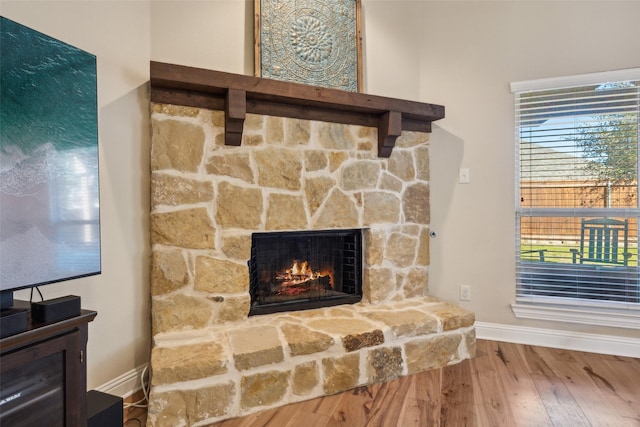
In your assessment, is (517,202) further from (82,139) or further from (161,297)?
(82,139)

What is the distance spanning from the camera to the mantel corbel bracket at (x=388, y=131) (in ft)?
8.23

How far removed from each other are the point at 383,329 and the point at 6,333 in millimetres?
1762

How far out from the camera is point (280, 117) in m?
2.33

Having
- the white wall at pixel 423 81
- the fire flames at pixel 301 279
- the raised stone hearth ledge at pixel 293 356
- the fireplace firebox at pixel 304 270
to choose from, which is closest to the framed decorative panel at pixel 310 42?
the white wall at pixel 423 81

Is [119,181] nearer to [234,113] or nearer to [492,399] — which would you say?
[234,113]

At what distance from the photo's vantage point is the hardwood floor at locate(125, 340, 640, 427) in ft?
5.76

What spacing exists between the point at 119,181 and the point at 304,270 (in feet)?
4.50

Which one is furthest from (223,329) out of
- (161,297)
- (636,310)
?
(636,310)

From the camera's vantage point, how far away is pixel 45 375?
3.69ft

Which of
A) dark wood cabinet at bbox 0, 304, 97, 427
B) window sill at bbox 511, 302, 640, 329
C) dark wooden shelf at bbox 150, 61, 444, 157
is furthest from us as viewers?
window sill at bbox 511, 302, 640, 329

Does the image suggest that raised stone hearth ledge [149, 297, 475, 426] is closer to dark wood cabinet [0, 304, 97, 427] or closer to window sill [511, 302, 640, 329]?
dark wood cabinet [0, 304, 97, 427]

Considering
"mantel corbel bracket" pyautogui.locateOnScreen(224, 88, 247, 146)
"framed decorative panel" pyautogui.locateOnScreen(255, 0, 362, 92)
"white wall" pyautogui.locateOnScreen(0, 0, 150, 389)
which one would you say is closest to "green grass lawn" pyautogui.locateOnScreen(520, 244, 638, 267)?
"framed decorative panel" pyautogui.locateOnScreen(255, 0, 362, 92)

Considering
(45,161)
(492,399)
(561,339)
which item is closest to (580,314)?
(561,339)

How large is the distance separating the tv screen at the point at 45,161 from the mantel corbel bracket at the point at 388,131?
1787 millimetres
